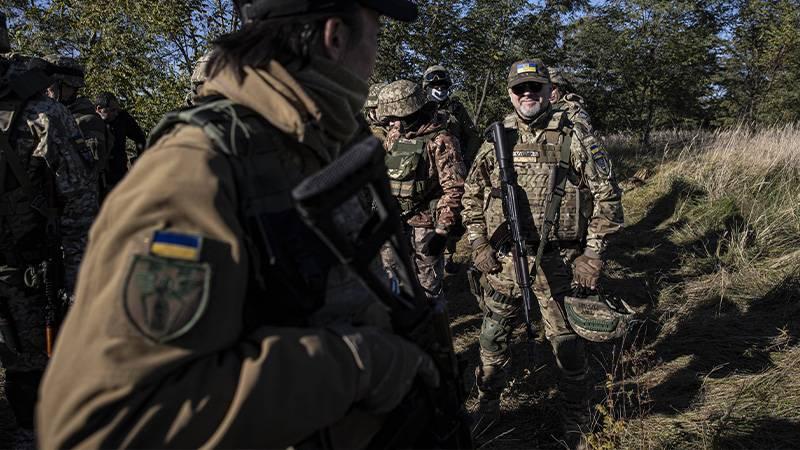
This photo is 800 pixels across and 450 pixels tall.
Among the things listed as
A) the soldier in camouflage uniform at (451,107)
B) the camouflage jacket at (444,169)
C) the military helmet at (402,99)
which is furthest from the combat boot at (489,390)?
the soldier in camouflage uniform at (451,107)

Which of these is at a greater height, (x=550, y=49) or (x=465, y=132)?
(x=550, y=49)

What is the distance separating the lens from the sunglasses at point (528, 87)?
3.39 meters

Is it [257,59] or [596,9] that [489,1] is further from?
[257,59]

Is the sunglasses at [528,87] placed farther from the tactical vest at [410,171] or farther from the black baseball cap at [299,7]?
the black baseball cap at [299,7]

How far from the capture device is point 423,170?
441 centimetres

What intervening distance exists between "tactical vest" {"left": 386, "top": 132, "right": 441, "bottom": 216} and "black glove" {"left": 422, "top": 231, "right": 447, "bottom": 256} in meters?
0.35

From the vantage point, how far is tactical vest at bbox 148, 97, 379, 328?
0.98 m

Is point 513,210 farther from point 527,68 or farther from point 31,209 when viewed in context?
point 31,209

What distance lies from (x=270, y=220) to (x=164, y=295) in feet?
0.79

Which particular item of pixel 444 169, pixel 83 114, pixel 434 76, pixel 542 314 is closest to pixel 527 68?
pixel 444 169

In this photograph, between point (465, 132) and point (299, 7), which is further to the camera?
point (465, 132)

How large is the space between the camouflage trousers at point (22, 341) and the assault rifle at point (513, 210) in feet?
8.97

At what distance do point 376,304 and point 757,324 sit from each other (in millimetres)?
4299

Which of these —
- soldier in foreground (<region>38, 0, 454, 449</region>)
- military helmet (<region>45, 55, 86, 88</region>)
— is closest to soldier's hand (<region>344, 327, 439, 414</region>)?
soldier in foreground (<region>38, 0, 454, 449</region>)
